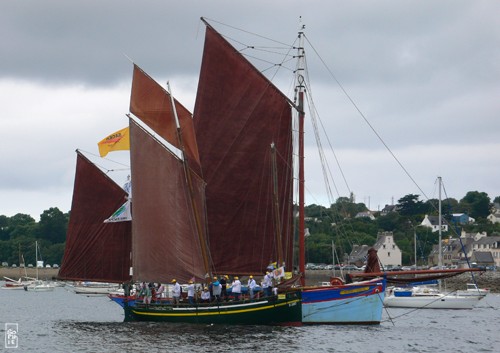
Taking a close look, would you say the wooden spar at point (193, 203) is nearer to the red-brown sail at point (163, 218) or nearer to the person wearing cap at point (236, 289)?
the red-brown sail at point (163, 218)

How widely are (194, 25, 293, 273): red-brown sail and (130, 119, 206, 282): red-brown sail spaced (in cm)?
404

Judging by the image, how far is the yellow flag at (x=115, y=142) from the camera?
8206cm

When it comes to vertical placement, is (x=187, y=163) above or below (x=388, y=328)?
above

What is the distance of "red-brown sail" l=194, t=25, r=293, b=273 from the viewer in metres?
76.3

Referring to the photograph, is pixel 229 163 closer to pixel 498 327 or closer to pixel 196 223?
pixel 196 223

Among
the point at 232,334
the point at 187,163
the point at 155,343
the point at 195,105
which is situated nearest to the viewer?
the point at 155,343

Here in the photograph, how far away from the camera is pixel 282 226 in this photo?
250 feet

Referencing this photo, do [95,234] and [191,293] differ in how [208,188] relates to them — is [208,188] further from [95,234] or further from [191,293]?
[95,234]

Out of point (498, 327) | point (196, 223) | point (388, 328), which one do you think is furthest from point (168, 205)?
point (498, 327)

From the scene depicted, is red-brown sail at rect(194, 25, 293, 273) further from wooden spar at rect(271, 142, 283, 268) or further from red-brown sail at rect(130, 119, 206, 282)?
red-brown sail at rect(130, 119, 206, 282)

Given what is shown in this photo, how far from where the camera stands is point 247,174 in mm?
76625

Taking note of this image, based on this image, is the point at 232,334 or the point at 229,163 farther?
the point at 229,163

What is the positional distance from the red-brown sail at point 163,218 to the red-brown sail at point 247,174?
13.2 ft

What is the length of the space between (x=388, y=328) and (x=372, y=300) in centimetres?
420
